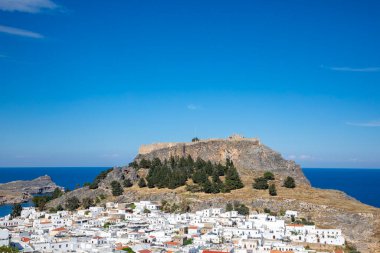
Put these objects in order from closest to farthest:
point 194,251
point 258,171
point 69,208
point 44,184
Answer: point 194,251 → point 69,208 → point 258,171 → point 44,184


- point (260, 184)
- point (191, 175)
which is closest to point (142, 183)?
point (191, 175)

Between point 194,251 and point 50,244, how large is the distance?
32.8 feet

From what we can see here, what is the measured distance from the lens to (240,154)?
6512 cm

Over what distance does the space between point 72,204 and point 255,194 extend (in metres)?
21.9

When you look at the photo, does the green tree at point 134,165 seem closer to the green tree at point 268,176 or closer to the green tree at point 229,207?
the green tree at point 268,176

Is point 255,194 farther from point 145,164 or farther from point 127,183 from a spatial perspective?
point 145,164

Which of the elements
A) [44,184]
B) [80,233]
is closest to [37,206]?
[80,233]

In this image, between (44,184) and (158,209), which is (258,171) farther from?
(44,184)

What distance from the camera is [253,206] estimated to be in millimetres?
49719

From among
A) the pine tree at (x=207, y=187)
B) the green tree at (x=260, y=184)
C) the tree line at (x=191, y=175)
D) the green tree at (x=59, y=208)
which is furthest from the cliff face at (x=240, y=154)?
the green tree at (x=59, y=208)

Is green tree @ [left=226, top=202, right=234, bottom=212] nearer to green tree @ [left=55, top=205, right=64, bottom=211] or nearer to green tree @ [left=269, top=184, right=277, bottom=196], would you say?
green tree @ [left=269, top=184, right=277, bottom=196]

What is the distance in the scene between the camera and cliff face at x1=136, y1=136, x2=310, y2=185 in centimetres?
6356

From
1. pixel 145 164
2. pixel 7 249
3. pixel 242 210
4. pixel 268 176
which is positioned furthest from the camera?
pixel 145 164

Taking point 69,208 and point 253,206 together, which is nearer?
point 253,206
